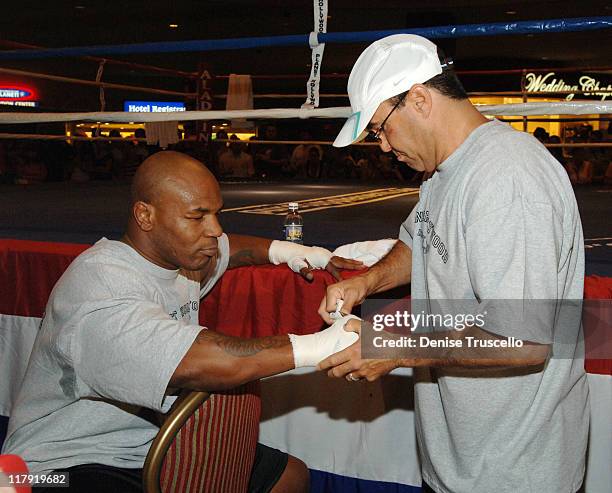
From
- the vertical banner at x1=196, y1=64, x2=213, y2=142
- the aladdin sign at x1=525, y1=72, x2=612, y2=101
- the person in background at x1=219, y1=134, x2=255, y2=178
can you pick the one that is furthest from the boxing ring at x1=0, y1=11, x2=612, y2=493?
the aladdin sign at x1=525, y1=72, x2=612, y2=101

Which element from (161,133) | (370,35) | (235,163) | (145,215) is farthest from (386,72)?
(235,163)

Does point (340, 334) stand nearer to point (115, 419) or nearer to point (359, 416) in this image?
point (115, 419)

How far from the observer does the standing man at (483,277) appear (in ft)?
3.63

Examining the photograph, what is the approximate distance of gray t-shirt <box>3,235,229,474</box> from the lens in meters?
1.28

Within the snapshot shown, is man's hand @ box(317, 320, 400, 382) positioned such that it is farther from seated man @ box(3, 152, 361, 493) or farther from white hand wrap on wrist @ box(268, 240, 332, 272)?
white hand wrap on wrist @ box(268, 240, 332, 272)

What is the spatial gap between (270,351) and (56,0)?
30.3 ft

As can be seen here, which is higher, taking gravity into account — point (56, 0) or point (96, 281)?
point (56, 0)

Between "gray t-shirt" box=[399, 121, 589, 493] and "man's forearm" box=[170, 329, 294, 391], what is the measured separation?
0.30 m

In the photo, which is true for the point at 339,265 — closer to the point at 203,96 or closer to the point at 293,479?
the point at 293,479

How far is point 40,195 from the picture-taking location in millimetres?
4906

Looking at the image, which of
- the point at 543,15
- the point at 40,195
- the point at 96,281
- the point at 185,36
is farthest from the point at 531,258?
the point at 185,36

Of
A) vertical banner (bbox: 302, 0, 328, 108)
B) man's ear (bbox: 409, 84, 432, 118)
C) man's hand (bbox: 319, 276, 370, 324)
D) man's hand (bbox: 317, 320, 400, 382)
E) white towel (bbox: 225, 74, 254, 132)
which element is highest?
white towel (bbox: 225, 74, 254, 132)

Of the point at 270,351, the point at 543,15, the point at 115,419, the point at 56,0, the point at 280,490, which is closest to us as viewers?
the point at 270,351

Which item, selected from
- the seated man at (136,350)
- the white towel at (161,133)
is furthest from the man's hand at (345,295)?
the white towel at (161,133)
